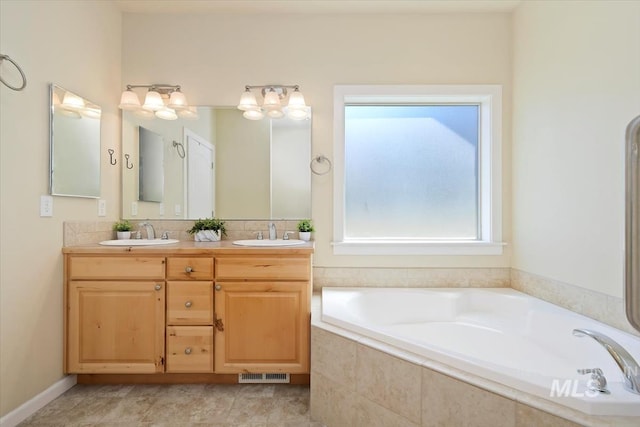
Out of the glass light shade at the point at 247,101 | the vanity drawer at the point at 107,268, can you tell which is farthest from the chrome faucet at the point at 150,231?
the glass light shade at the point at 247,101

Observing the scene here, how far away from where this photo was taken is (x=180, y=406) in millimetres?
1880

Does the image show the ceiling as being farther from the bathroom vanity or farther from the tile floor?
the tile floor

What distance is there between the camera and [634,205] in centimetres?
116

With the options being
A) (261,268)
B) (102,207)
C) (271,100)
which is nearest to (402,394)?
(261,268)

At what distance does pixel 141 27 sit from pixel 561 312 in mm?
3435

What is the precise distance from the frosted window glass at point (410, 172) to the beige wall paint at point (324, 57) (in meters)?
0.23

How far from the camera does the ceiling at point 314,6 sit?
7.77 feet

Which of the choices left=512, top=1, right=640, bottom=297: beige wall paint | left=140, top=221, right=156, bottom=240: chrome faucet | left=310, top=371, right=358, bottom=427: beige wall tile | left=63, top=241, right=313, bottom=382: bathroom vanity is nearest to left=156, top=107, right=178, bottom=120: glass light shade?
left=140, top=221, right=156, bottom=240: chrome faucet

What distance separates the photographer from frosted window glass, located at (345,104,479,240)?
8.74 feet

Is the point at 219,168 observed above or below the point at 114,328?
above

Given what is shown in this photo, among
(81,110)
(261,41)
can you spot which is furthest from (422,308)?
(81,110)

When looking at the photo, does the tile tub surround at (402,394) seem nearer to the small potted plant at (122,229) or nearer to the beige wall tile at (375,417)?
the beige wall tile at (375,417)

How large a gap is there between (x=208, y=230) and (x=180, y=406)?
1.10 metres

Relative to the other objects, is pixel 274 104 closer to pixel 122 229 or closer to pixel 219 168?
pixel 219 168
